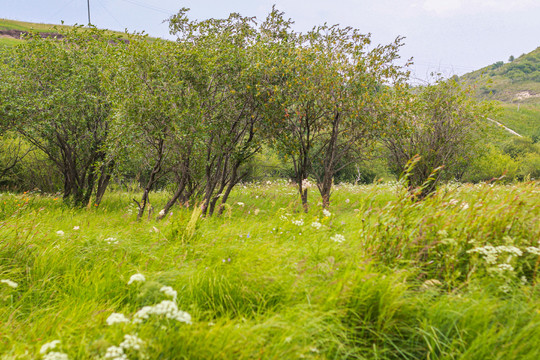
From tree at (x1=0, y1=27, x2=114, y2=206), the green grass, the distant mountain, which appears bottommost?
the green grass

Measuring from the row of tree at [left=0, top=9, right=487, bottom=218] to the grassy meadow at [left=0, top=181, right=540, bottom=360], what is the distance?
474cm

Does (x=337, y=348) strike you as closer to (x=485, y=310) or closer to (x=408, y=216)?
(x=485, y=310)

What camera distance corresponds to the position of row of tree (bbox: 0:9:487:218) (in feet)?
29.5

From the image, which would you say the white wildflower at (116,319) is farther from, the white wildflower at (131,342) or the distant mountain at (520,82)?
the distant mountain at (520,82)

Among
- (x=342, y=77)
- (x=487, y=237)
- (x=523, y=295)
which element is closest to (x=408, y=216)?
(x=487, y=237)

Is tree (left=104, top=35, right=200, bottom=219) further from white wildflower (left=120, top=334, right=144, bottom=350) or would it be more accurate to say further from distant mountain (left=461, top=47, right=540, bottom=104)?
distant mountain (left=461, top=47, right=540, bottom=104)

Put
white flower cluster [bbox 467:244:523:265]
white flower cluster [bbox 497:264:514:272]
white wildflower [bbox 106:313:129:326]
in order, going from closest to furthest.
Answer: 1. white wildflower [bbox 106:313:129:326]
2. white flower cluster [bbox 497:264:514:272]
3. white flower cluster [bbox 467:244:523:265]

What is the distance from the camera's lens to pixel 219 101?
9930mm

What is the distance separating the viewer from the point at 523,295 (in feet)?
8.88

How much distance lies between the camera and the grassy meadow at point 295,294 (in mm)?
2287

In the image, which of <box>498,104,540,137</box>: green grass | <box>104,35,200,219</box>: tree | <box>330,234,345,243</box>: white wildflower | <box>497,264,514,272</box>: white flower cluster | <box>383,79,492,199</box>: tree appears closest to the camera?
<box>497,264,514,272</box>: white flower cluster

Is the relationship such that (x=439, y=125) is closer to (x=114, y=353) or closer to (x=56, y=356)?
(x=114, y=353)

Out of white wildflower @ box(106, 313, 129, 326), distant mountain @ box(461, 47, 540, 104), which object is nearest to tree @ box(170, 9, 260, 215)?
white wildflower @ box(106, 313, 129, 326)

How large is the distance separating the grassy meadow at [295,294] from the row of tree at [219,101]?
4737mm
